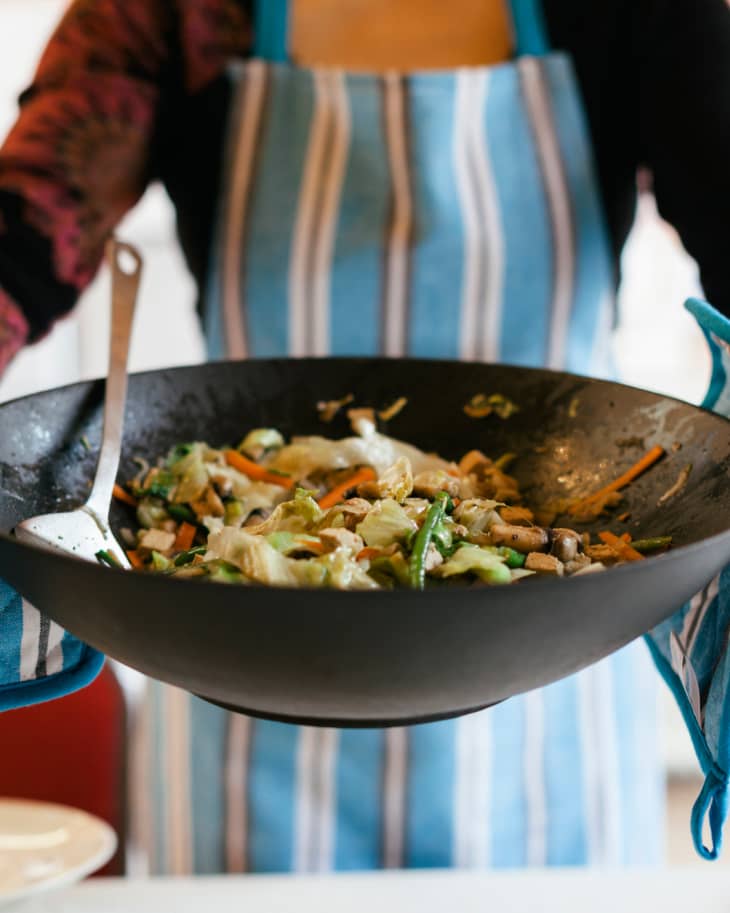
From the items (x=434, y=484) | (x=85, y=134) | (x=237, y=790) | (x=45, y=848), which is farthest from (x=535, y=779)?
(x=85, y=134)

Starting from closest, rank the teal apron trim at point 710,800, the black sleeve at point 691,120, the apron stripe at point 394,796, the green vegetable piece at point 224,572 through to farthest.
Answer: the green vegetable piece at point 224,572
the teal apron trim at point 710,800
the black sleeve at point 691,120
the apron stripe at point 394,796

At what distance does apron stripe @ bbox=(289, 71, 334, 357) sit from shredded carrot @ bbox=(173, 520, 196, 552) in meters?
0.59

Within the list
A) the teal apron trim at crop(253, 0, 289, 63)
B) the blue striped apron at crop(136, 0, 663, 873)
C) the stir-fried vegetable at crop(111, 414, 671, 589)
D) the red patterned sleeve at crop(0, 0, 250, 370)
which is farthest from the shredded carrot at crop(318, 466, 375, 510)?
the teal apron trim at crop(253, 0, 289, 63)

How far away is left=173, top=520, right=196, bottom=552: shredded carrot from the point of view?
70 cm

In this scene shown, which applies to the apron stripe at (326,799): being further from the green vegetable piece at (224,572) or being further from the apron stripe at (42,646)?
the green vegetable piece at (224,572)

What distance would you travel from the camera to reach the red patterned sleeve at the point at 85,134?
96 cm

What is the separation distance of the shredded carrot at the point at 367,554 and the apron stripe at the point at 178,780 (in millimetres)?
788

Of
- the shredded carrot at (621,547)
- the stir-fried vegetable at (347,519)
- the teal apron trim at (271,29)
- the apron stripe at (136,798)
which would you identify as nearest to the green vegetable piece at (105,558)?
the stir-fried vegetable at (347,519)

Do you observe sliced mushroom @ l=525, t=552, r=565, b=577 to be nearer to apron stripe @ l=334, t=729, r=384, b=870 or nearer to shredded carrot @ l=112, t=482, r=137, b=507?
shredded carrot @ l=112, t=482, r=137, b=507

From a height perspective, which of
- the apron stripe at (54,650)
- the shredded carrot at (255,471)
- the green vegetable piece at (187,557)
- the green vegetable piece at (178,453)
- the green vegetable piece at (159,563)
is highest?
the green vegetable piece at (178,453)

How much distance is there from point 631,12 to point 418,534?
2.99 ft

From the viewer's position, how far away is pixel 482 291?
1.25 meters

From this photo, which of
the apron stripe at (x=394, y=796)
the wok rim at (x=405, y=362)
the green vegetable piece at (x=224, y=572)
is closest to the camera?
the wok rim at (x=405, y=362)

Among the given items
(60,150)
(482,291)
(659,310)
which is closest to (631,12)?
(482,291)
